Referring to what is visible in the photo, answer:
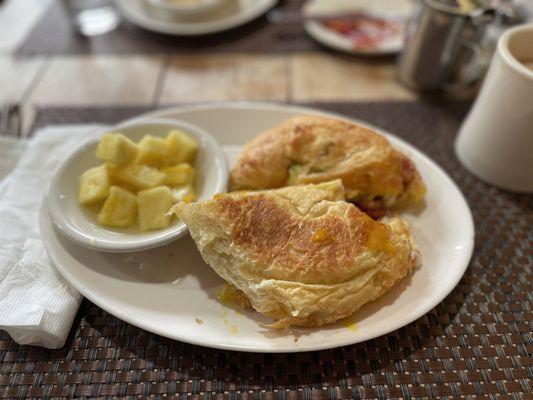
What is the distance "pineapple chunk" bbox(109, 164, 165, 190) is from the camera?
5.02 feet

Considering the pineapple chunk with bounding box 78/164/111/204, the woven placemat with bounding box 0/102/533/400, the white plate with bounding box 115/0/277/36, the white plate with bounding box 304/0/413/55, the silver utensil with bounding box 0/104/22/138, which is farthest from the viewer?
the white plate with bounding box 115/0/277/36

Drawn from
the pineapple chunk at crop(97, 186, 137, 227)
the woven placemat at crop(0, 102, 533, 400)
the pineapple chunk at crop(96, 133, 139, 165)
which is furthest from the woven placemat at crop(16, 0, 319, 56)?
the woven placemat at crop(0, 102, 533, 400)

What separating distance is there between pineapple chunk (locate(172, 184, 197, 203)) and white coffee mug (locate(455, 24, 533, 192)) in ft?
4.19

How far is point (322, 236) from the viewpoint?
1.28 meters

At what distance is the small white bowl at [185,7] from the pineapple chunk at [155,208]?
1.80 meters

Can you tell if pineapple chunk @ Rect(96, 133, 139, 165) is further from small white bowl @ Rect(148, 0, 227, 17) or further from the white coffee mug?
small white bowl @ Rect(148, 0, 227, 17)

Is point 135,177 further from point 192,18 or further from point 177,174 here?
point 192,18

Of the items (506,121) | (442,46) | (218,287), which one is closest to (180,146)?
(218,287)

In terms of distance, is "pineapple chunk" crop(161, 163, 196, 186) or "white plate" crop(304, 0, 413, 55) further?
"white plate" crop(304, 0, 413, 55)

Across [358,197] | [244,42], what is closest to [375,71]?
[244,42]

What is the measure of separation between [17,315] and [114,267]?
1.03 ft

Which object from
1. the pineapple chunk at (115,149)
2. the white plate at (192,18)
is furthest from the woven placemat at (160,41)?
the pineapple chunk at (115,149)

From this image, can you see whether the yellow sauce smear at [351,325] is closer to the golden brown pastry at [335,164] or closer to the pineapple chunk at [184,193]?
the golden brown pastry at [335,164]

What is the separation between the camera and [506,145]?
5.85 ft
